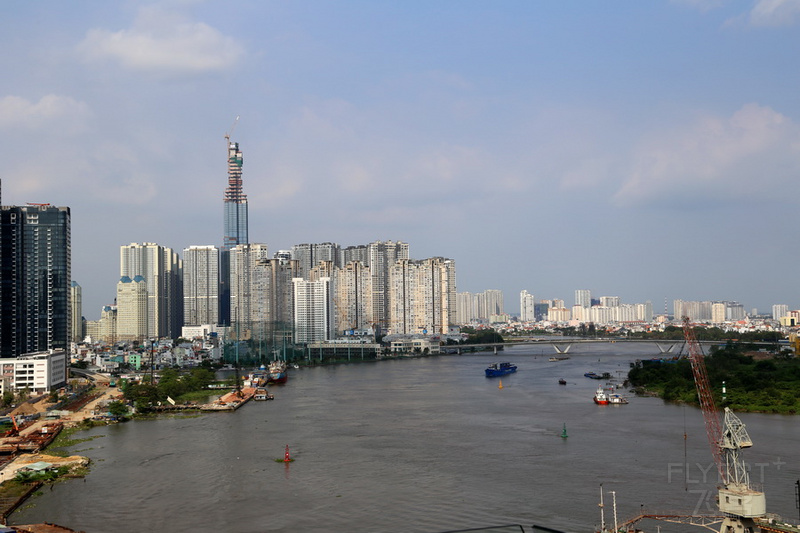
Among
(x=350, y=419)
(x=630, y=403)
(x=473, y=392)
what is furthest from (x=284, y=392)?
(x=630, y=403)

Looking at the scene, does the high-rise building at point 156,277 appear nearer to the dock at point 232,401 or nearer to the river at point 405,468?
the dock at point 232,401

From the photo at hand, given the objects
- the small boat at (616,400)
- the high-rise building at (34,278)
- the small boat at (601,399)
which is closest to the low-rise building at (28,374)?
the high-rise building at (34,278)

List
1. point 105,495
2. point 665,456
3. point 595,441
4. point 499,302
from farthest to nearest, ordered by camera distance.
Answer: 1. point 499,302
2. point 595,441
3. point 665,456
4. point 105,495

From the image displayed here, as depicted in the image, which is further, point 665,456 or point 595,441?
point 595,441

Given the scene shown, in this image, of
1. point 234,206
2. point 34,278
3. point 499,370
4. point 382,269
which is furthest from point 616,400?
point 234,206

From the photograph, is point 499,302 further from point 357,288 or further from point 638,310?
point 357,288
